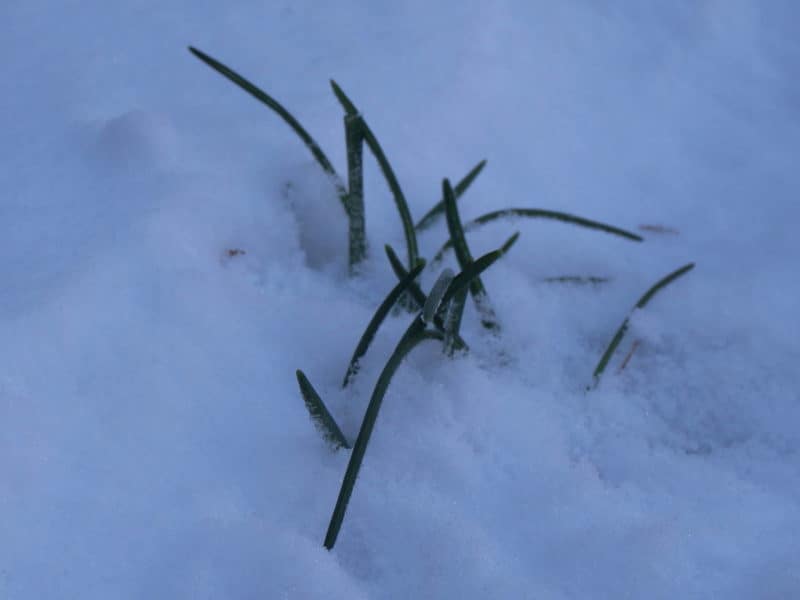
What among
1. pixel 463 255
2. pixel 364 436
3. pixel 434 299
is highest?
pixel 463 255

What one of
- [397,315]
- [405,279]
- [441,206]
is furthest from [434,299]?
[441,206]

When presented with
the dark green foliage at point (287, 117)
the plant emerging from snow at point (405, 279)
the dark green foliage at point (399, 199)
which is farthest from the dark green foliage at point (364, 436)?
the dark green foliage at point (287, 117)

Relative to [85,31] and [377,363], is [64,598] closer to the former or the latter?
[377,363]

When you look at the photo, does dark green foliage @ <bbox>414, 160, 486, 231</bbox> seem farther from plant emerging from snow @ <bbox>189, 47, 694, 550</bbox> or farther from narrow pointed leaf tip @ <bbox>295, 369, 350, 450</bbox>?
narrow pointed leaf tip @ <bbox>295, 369, 350, 450</bbox>

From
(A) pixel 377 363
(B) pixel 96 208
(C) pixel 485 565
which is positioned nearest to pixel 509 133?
(A) pixel 377 363

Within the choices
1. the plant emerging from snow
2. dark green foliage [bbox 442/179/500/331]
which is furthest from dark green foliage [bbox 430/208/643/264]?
dark green foliage [bbox 442/179/500/331]

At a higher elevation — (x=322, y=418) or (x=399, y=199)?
(x=399, y=199)

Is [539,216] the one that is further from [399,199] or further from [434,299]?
[434,299]

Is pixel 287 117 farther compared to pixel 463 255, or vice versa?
pixel 287 117
